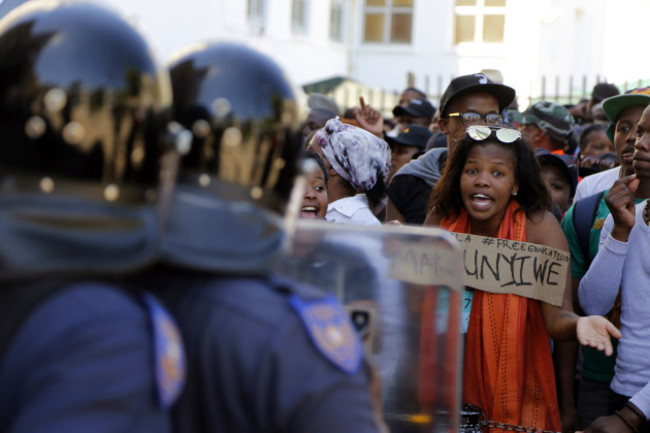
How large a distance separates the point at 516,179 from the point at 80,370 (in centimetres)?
271

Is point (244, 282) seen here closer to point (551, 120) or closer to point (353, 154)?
point (353, 154)

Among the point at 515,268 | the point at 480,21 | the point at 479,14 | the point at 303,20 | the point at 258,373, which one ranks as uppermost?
the point at 479,14

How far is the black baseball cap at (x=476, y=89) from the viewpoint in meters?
4.87

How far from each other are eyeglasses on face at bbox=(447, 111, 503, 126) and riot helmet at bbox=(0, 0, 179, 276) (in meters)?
3.57

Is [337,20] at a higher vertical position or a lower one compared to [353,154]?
higher

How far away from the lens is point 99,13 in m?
1.38

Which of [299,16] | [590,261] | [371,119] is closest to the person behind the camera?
[590,261]

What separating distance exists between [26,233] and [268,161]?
0.44 metres

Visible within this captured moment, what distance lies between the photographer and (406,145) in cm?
636

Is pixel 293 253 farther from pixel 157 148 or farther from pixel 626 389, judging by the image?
pixel 626 389

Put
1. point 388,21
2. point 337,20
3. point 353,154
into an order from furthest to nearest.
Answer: point 388,21 → point 337,20 → point 353,154

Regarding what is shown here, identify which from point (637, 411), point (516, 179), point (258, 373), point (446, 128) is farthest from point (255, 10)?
point (258, 373)

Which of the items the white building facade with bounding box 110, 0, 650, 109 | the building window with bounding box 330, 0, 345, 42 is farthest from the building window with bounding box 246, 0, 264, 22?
the building window with bounding box 330, 0, 345, 42

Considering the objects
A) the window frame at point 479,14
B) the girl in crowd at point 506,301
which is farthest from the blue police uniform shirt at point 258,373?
the window frame at point 479,14
